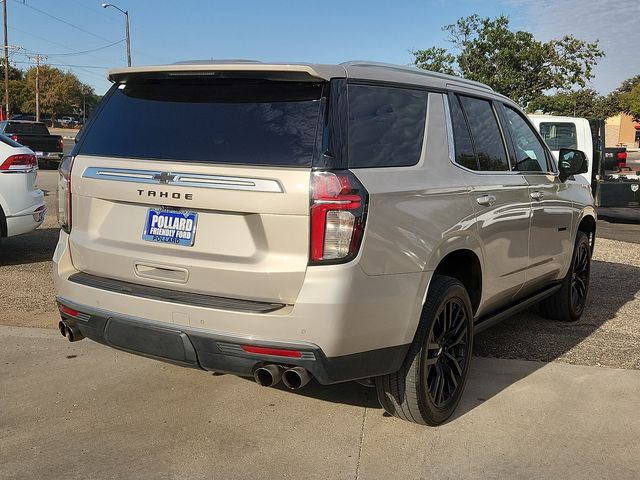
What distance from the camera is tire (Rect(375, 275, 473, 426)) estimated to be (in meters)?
3.43

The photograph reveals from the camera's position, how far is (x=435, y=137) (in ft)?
12.1

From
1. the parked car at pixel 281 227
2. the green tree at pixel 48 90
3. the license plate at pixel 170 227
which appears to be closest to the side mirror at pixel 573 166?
the parked car at pixel 281 227

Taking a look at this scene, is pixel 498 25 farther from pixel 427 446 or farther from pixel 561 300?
pixel 427 446

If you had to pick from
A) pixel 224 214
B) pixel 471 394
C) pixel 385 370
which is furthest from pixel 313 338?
pixel 471 394

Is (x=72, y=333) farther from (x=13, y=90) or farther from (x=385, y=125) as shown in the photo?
(x=13, y=90)

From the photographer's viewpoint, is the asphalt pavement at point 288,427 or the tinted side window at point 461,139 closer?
the asphalt pavement at point 288,427

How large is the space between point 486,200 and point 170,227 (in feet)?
6.30

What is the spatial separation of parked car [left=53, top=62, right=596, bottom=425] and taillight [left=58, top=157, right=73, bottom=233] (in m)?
0.01

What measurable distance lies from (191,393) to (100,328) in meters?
0.97

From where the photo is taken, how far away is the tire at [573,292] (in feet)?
18.9

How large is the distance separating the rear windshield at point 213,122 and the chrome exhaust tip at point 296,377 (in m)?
0.93

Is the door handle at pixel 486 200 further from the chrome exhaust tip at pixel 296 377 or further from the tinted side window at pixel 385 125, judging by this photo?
the chrome exhaust tip at pixel 296 377

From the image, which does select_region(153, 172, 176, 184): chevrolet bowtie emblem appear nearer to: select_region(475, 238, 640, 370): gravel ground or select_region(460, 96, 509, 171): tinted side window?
select_region(460, 96, 509, 171): tinted side window

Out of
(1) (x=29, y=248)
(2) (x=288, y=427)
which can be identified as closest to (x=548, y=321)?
(2) (x=288, y=427)
